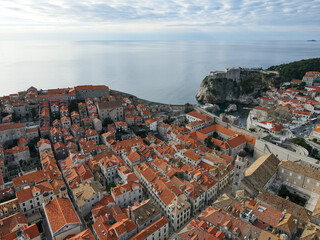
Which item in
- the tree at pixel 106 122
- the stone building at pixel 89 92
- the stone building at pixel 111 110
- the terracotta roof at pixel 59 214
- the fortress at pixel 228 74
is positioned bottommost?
the terracotta roof at pixel 59 214

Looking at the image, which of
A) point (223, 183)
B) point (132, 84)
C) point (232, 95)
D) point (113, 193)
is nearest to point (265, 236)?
point (223, 183)

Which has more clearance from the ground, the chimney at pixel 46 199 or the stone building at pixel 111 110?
the stone building at pixel 111 110

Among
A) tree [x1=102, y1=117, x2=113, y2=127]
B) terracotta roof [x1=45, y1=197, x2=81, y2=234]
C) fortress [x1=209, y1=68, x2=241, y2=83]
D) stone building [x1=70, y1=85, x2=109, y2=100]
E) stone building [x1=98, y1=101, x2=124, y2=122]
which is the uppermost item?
fortress [x1=209, y1=68, x2=241, y2=83]

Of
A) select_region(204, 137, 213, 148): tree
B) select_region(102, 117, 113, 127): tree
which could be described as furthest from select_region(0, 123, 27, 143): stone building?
select_region(204, 137, 213, 148): tree

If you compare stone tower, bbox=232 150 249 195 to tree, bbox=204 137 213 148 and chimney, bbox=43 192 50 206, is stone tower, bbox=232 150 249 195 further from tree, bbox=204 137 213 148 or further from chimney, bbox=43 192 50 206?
chimney, bbox=43 192 50 206

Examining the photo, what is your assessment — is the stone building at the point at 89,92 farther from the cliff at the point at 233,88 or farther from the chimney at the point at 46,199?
the cliff at the point at 233,88

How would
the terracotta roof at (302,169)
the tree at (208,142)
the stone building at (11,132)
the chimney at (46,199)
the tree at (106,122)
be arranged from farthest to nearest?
Answer: the tree at (106,122) → the tree at (208,142) → the stone building at (11,132) → the terracotta roof at (302,169) → the chimney at (46,199)

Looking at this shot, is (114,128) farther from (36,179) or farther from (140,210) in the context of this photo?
(140,210)

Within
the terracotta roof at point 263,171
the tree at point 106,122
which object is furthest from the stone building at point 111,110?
the terracotta roof at point 263,171

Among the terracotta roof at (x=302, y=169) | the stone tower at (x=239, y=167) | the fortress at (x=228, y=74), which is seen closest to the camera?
the stone tower at (x=239, y=167)
